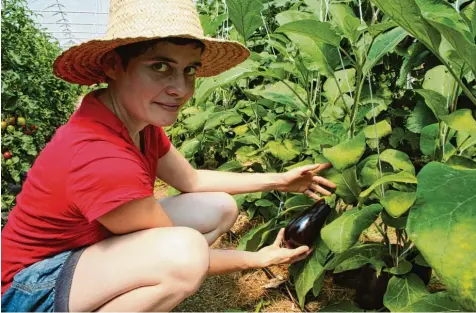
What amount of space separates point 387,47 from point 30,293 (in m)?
1.11

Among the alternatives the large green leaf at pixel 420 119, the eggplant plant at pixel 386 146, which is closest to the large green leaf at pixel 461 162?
the eggplant plant at pixel 386 146

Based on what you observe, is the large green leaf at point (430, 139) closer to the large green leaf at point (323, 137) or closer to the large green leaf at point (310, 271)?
the large green leaf at point (323, 137)

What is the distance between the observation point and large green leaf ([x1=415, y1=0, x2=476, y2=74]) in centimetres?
83

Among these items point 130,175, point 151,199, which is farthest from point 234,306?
point 130,175

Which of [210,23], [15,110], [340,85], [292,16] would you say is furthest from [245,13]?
[15,110]

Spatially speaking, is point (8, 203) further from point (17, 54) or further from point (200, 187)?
point (200, 187)

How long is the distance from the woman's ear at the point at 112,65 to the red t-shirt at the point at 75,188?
0.25 feet

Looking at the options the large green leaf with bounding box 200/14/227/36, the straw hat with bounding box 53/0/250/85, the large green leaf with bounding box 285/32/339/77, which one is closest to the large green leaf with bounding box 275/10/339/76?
the large green leaf with bounding box 285/32/339/77

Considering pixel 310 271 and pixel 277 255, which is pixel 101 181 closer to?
pixel 277 255

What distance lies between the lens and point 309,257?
158cm

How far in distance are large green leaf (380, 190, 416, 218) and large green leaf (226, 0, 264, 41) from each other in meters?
0.89

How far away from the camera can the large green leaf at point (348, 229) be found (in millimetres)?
1241

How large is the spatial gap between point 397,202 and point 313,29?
19.0 inches

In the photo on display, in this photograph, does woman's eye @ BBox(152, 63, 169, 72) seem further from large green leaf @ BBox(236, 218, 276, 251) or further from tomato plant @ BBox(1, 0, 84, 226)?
tomato plant @ BBox(1, 0, 84, 226)
